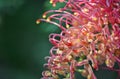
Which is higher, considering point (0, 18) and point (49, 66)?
point (0, 18)

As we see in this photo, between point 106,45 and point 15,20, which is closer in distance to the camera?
point 106,45

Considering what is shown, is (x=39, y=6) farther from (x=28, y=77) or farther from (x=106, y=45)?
(x=106, y=45)

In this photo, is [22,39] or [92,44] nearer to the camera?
[92,44]

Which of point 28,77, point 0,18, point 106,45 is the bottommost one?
point 28,77

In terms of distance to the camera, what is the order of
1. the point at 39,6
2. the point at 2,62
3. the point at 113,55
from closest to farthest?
1. the point at 113,55
2. the point at 39,6
3. the point at 2,62

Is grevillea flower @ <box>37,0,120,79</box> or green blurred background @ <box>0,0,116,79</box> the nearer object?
grevillea flower @ <box>37,0,120,79</box>

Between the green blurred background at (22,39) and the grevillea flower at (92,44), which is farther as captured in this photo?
the green blurred background at (22,39)

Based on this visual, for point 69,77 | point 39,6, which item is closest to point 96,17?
point 69,77

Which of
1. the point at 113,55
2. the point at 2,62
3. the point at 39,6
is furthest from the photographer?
the point at 2,62
